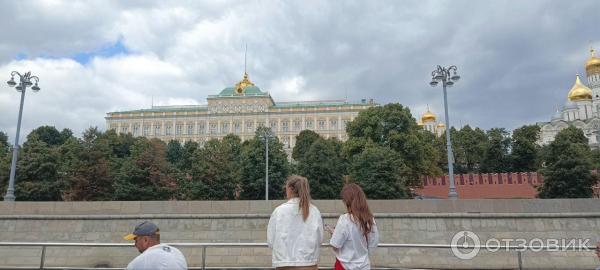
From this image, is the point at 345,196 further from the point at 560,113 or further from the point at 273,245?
the point at 560,113

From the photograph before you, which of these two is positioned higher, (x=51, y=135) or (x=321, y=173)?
(x=51, y=135)

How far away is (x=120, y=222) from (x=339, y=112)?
3461 inches

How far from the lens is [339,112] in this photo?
10188 cm

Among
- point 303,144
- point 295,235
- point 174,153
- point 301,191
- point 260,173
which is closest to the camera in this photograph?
point 295,235

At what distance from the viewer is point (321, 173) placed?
130 ft

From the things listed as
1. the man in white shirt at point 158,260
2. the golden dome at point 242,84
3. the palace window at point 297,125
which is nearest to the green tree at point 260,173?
the man in white shirt at point 158,260

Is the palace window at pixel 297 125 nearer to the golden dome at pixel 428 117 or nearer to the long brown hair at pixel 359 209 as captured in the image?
the golden dome at pixel 428 117

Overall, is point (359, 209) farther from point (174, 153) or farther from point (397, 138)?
point (174, 153)

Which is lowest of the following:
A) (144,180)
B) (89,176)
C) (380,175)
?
(144,180)

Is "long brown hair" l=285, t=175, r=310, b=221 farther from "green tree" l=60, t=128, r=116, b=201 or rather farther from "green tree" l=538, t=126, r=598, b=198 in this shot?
"green tree" l=538, t=126, r=598, b=198

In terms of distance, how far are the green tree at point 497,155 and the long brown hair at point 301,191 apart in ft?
179

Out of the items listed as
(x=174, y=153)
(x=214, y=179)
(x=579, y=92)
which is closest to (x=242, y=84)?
(x=174, y=153)

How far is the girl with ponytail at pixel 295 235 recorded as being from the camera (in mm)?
4484

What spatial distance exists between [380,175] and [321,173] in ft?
19.1
